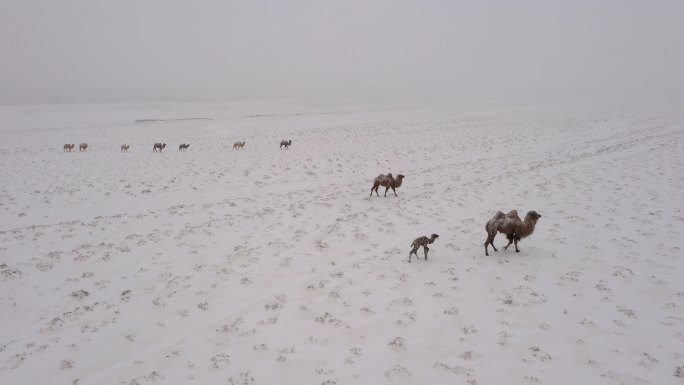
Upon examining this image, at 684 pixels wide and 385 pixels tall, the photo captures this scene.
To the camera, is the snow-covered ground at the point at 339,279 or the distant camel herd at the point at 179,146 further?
the distant camel herd at the point at 179,146

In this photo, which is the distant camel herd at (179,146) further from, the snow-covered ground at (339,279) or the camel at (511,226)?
the camel at (511,226)

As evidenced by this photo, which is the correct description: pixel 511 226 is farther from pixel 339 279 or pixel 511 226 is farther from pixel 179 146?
pixel 179 146

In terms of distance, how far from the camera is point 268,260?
10.2m

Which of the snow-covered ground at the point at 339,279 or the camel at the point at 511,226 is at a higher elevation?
the camel at the point at 511,226

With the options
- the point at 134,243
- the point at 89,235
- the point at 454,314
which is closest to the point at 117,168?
the point at 89,235

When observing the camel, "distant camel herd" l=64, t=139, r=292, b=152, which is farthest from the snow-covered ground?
"distant camel herd" l=64, t=139, r=292, b=152

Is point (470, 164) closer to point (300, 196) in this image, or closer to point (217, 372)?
point (300, 196)

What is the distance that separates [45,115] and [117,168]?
57833mm

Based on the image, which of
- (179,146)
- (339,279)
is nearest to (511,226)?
(339,279)

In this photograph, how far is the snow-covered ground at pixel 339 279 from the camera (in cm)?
623

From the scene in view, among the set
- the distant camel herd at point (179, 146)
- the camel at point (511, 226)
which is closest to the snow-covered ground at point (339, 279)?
the camel at point (511, 226)

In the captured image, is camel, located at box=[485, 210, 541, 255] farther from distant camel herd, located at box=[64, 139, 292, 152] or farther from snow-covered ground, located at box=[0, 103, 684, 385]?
distant camel herd, located at box=[64, 139, 292, 152]

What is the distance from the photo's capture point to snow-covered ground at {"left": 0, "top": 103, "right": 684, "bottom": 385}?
623cm

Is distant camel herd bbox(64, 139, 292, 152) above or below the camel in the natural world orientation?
above
